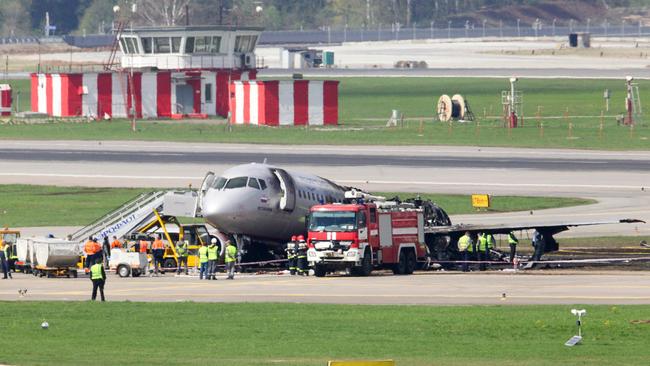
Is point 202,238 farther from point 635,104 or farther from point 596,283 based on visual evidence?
point 635,104

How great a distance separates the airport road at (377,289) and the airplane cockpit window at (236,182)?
4.21 meters

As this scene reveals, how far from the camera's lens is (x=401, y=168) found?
335 ft

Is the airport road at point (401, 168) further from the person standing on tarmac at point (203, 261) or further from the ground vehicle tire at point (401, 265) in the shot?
the person standing on tarmac at point (203, 261)

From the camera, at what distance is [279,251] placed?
6375 cm

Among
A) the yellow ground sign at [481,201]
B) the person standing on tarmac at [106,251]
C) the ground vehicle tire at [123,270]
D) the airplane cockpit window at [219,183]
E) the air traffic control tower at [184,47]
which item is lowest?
the ground vehicle tire at [123,270]

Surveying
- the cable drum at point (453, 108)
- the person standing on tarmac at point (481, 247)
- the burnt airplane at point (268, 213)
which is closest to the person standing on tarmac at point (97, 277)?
the burnt airplane at point (268, 213)

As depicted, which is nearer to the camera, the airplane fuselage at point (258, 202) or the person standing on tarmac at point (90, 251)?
the person standing on tarmac at point (90, 251)

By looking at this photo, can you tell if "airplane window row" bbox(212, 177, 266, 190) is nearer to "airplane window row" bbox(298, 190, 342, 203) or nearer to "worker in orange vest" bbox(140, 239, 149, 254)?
"airplane window row" bbox(298, 190, 342, 203)

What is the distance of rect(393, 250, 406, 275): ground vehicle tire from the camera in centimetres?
5947

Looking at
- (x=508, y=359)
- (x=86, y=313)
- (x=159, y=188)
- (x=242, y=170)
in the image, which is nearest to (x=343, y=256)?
(x=242, y=170)

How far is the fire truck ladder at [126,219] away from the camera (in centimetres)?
6391

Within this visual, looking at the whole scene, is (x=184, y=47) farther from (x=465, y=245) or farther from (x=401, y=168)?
(x=465, y=245)

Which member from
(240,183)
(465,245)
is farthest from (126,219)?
(465,245)

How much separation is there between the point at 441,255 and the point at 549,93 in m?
134
